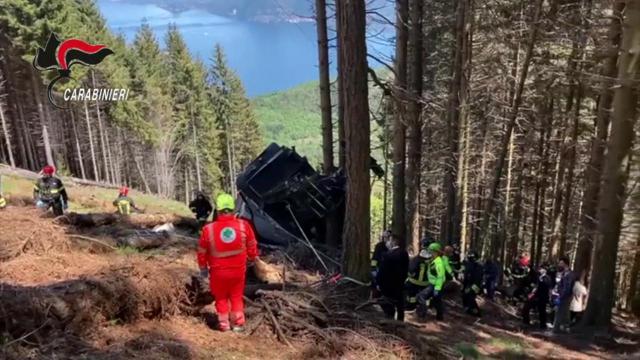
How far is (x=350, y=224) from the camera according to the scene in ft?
27.3

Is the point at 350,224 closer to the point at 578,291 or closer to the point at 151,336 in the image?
the point at 151,336

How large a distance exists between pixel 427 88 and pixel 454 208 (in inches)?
283

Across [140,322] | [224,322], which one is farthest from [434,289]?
[140,322]

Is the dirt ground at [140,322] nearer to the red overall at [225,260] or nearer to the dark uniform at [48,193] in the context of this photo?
the red overall at [225,260]

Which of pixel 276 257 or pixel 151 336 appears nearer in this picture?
pixel 151 336

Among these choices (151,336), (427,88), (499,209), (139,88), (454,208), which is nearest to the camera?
(151,336)

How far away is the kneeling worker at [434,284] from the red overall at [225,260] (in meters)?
4.93

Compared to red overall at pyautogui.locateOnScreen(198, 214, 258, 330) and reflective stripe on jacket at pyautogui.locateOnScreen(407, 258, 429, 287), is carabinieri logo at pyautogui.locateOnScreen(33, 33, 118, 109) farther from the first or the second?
red overall at pyautogui.locateOnScreen(198, 214, 258, 330)

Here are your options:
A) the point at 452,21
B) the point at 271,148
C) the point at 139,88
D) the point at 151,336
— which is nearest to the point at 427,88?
the point at 452,21

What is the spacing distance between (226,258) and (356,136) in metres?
2.84

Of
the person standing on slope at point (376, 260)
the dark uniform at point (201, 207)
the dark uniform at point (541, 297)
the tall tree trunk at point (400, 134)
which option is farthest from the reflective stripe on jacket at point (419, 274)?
the dark uniform at point (201, 207)

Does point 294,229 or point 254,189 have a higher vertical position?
point 254,189

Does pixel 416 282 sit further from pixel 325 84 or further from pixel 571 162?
pixel 571 162

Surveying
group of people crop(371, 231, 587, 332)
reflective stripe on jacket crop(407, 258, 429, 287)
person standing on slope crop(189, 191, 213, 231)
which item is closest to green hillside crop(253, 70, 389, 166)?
person standing on slope crop(189, 191, 213, 231)
